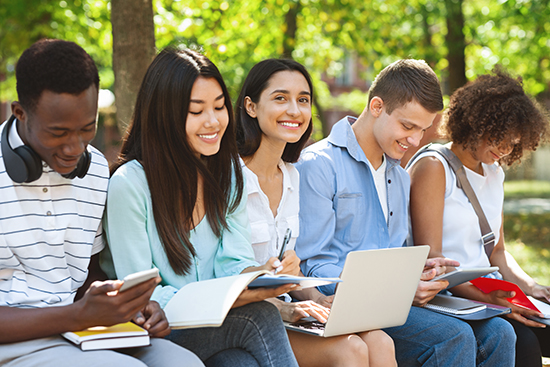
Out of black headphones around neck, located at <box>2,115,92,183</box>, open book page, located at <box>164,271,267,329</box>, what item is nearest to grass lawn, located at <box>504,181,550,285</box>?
open book page, located at <box>164,271,267,329</box>

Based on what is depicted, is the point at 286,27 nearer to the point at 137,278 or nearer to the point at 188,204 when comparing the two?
the point at 188,204

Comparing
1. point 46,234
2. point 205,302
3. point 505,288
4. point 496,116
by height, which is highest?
point 496,116

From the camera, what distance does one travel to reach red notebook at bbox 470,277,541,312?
310 cm

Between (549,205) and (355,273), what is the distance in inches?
477

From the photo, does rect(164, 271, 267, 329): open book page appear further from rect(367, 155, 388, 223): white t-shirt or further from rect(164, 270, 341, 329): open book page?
rect(367, 155, 388, 223): white t-shirt

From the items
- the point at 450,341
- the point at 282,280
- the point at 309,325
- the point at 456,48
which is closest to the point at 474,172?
the point at 450,341

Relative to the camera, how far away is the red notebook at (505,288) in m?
3.10

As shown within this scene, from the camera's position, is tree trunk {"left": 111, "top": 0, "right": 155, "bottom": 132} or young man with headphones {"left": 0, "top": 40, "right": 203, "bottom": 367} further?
tree trunk {"left": 111, "top": 0, "right": 155, "bottom": 132}

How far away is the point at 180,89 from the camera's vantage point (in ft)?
8.14

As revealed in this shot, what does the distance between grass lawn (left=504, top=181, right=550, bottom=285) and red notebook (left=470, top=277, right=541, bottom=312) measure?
339cm

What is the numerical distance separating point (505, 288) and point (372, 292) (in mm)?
1024

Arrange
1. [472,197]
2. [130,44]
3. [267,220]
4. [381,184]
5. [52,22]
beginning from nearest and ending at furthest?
[267,220]
[381,184]
[472,197]
[130,44]
[52,22]

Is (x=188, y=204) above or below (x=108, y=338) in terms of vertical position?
above

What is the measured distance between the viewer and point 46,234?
6.88 ft
